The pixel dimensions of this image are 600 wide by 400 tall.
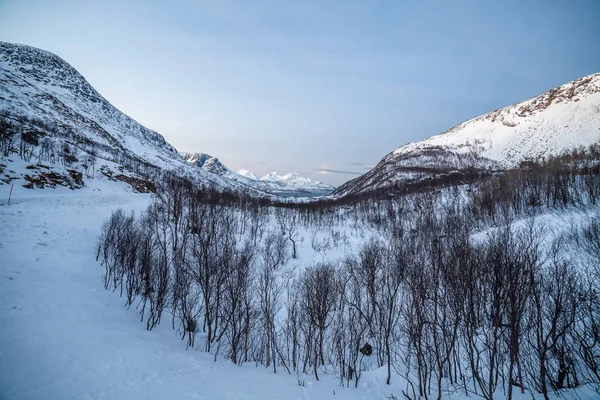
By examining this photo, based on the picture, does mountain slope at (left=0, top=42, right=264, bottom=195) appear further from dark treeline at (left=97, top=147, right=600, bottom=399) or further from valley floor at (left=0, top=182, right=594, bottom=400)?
valley floor at (left=0, top=182, right=594, bottom=400)

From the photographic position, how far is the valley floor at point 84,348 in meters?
8.64

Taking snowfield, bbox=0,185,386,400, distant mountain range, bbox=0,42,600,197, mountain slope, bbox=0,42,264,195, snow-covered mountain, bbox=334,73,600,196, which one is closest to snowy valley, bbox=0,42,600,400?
snowfield, bbox=0,185,386,400

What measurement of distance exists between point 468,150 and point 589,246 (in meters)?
158

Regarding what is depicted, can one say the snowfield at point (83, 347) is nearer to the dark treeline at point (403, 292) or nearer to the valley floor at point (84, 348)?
the valley floor at point (84, 348)

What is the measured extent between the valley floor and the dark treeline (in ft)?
5.56

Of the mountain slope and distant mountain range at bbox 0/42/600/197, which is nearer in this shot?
the mountain slope

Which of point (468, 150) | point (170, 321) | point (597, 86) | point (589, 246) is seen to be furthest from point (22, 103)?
point (597, 86)

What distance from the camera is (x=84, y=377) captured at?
8.91m

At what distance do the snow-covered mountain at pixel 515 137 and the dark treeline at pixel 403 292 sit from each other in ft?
230

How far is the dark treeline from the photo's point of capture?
521 inches

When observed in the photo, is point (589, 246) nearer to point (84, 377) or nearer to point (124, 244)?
point (84, 377)

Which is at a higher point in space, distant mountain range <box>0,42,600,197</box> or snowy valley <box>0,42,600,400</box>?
distant mountain range <box>0,42,600,197</box>

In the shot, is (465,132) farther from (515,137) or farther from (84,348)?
(84,348)

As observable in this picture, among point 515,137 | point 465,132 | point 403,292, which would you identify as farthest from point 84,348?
point 465,132
